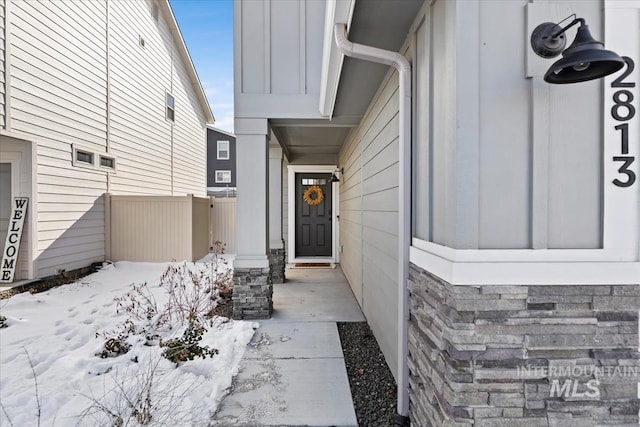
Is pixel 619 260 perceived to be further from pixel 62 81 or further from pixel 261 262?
pixel 62 81

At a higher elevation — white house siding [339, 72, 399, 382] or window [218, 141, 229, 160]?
window [218, 141, 229, 160]

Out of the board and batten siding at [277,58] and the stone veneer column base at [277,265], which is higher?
the board and batten siding at [277,58]

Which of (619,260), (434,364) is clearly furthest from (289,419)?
(619,260)

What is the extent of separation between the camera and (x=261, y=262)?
3.99 m

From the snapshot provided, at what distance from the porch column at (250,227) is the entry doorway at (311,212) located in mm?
3530

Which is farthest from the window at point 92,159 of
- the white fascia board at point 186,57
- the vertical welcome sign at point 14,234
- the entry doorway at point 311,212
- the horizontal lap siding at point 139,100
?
the white fascia board at point 186,57

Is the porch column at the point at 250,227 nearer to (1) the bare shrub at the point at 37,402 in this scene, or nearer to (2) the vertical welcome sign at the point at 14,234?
(1) the bare shrub at the point at 37,402

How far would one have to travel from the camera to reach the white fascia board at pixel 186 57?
982cm

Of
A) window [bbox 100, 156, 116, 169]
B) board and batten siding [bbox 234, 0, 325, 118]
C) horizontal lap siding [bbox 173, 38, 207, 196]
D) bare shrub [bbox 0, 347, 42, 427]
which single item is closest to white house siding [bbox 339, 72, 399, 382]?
board and batten siding [bbox 234, 0, 325, 118]

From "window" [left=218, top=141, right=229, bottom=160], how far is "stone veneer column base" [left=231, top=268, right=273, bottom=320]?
15.5 metres

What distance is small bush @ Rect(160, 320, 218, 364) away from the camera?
283cm

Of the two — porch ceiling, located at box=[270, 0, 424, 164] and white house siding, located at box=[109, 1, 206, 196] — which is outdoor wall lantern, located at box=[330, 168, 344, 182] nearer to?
porch ceiling, located at box=[270, 0, 424, 164]

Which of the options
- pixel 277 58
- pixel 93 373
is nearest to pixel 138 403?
pixel 93 373

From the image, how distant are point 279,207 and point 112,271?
391cm
